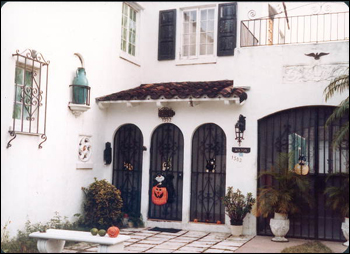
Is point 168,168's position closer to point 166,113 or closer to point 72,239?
Result: point 166,113

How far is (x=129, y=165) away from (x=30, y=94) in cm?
355

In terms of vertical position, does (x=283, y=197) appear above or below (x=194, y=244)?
above

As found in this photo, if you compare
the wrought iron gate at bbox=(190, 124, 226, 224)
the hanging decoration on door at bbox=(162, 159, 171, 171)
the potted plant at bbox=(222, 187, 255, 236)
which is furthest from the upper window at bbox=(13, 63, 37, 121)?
the potted plant at bbox=(222, 187, 255, 236)

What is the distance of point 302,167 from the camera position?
1027 cm

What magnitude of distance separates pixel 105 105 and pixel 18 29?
3.44 metres

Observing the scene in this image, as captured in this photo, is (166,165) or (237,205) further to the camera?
(166,165)

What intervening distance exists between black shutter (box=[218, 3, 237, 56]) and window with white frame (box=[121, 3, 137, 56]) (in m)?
2.52

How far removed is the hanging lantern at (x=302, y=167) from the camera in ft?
33.6

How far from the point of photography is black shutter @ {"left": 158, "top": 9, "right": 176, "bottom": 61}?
13070 mm

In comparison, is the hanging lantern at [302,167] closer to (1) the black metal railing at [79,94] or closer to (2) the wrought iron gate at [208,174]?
(2) the wrought iron gate at [208,174]

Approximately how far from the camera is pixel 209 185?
1123 centimetres

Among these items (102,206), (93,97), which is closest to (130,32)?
(93,97)

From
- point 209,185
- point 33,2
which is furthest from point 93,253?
point 33,2

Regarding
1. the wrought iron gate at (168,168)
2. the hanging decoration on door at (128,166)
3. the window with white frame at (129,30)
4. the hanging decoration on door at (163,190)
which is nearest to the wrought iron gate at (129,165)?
the hanging decoration on door at (128,166)
